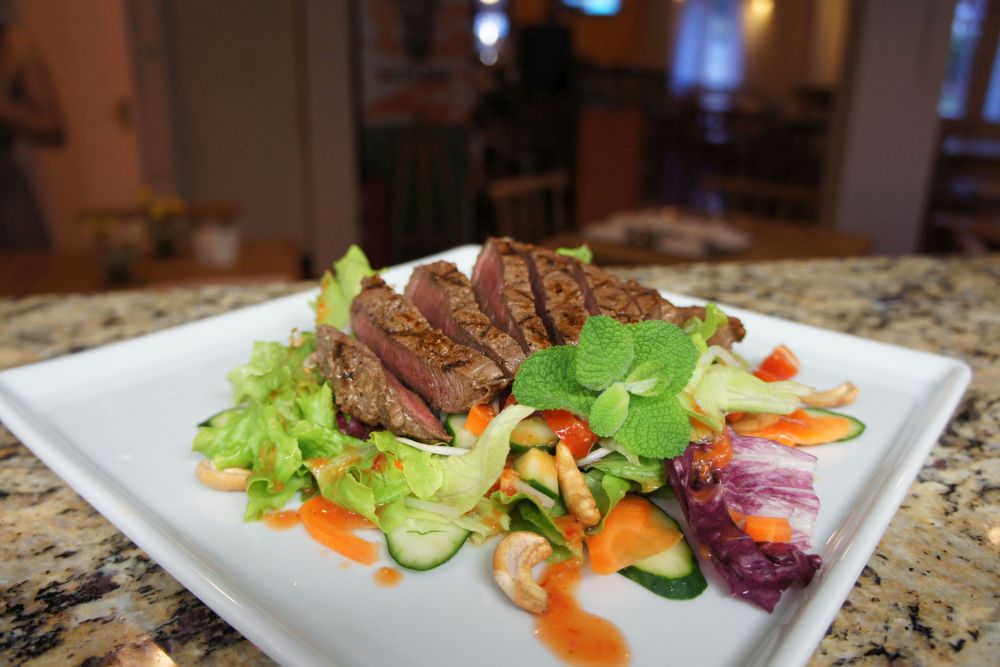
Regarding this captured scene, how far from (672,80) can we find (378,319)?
16.1 m

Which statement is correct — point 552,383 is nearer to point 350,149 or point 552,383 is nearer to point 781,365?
point 781,365

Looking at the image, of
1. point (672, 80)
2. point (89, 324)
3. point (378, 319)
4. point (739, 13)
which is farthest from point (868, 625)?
point (739, 13)

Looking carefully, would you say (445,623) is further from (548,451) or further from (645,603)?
(548,451)

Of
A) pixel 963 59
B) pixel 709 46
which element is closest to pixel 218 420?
pixel 963 59

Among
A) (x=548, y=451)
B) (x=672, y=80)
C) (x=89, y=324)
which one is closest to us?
(x=548, y=451)

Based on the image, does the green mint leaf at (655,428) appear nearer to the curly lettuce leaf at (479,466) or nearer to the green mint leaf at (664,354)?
the green mint leaf at (664,354)

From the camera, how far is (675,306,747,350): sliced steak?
1.75 metres

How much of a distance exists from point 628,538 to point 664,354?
329 millimetres

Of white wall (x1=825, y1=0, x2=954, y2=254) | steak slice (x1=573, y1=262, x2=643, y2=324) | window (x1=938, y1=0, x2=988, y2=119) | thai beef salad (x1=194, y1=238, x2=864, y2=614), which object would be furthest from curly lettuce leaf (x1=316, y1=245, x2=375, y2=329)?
window (x1=938, y1=0, x2=988, y2=119)

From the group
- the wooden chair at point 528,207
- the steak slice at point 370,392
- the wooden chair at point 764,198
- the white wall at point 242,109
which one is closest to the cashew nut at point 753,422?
the steak slice at point 370,392

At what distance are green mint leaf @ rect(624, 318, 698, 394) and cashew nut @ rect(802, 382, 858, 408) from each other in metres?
0.51

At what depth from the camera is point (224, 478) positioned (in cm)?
139

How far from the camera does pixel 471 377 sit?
145 cm

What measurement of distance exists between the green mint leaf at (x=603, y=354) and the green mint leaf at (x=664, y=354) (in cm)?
4
